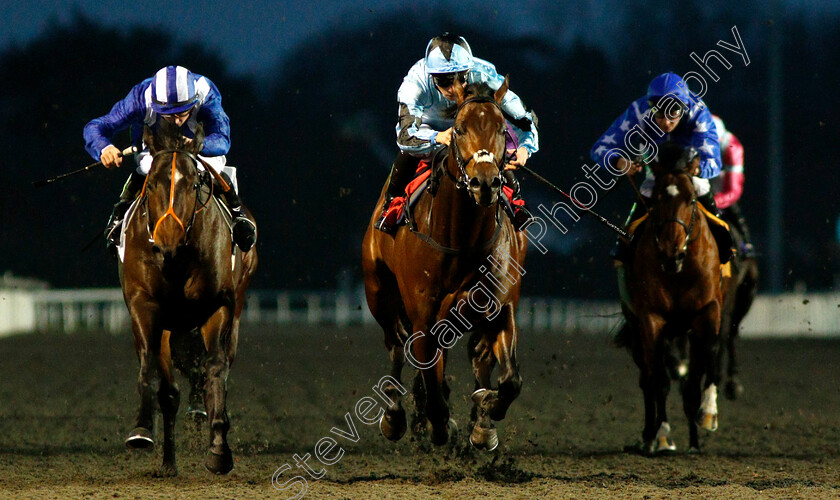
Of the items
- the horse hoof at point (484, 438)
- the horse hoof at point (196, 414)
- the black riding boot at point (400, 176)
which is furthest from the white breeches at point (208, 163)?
the horse hoof at point (484, 438)

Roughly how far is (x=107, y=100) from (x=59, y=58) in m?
4.80

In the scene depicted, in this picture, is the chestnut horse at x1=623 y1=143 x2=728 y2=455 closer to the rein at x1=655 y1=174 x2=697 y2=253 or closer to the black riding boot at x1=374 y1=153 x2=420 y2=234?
the rein at x1=655 y1=174 x2=697 y2=253

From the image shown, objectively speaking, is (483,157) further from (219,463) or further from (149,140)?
(219,463)

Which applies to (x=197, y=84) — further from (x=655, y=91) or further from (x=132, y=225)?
(x=655, y=91)

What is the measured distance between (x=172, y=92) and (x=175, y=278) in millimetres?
1125

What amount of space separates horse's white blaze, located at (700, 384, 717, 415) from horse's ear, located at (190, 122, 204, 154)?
3.98 m

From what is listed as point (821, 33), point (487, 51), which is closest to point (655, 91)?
point (487, 51)

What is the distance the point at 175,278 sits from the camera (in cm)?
590

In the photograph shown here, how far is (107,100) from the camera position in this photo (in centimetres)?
2962

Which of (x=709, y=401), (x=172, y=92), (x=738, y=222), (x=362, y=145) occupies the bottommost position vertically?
(x=709, y=401)

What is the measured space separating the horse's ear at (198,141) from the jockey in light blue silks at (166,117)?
0.82 feet

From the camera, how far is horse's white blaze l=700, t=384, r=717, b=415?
306 inches

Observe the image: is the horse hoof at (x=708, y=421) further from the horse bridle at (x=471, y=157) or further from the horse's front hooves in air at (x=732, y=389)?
the horse bridle at (x=471, y=157)

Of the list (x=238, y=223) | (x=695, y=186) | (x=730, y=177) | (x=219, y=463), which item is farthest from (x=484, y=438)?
(x=730, y=177)
